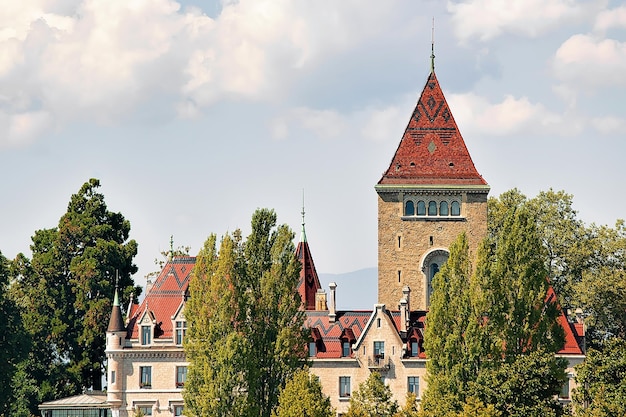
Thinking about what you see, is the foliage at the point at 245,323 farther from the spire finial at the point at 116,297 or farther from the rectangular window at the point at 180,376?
the spire finial at the point at 116,297

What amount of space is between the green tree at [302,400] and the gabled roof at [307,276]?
20.9 metres

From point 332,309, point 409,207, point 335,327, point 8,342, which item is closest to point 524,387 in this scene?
point 335,327

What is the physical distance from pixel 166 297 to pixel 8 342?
37.2ft

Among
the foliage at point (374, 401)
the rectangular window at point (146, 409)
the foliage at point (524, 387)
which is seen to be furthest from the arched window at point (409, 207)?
the foliage at point (524, 387)

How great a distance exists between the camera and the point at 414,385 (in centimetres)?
9456

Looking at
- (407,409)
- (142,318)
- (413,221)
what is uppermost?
(413,221)

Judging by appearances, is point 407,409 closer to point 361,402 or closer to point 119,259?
point 361,402

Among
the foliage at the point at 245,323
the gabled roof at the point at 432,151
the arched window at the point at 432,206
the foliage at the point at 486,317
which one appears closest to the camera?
the foliage at the point at 486,317

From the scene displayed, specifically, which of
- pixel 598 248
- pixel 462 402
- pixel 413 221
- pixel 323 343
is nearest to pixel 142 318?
pixel 323 343

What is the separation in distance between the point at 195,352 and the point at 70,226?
28751 millimetres

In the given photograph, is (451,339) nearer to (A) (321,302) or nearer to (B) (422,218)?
(A) (321,302)

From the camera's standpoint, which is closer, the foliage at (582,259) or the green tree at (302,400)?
the green tree at (302,400)

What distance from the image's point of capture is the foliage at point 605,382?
72812 mm

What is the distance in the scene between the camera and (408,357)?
9481cm
